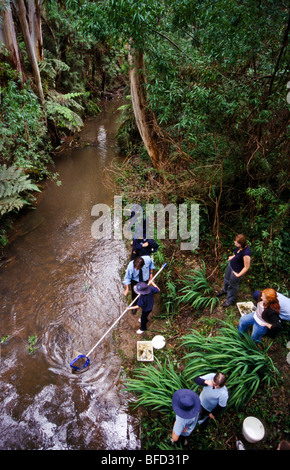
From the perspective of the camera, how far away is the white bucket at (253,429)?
3.04m

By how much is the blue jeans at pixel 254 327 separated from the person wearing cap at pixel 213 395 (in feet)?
3.34

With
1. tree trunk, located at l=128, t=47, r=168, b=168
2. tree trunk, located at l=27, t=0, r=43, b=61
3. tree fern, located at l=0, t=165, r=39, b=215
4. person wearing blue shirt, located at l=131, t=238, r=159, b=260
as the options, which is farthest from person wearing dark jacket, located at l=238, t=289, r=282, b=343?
tree trunk, located at l=27, t=0, r=43, b=61

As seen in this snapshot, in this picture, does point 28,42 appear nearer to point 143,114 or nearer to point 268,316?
point 143,114

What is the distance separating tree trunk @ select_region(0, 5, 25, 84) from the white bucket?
9719mm

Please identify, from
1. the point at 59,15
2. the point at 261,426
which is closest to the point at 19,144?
the point at 261,426

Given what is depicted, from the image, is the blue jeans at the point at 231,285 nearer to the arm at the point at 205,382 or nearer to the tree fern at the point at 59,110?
the arm at the point at 205,382

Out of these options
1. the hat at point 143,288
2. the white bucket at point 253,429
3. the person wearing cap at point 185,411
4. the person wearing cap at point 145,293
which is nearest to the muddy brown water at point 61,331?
the person wearing cap at point 185,411

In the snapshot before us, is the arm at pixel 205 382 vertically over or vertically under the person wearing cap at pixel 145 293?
under

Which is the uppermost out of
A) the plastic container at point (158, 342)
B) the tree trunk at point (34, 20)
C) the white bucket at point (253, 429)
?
the tree trunk at point (34, 20)

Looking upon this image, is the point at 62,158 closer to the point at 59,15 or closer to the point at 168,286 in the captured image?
the point at 59,15

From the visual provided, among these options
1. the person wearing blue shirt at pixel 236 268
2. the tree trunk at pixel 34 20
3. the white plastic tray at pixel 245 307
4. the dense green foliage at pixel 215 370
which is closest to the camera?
the dense green foliage at pixel 215 370

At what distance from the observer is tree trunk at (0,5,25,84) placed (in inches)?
275

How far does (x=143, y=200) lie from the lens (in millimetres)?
6965

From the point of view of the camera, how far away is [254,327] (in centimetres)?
375
